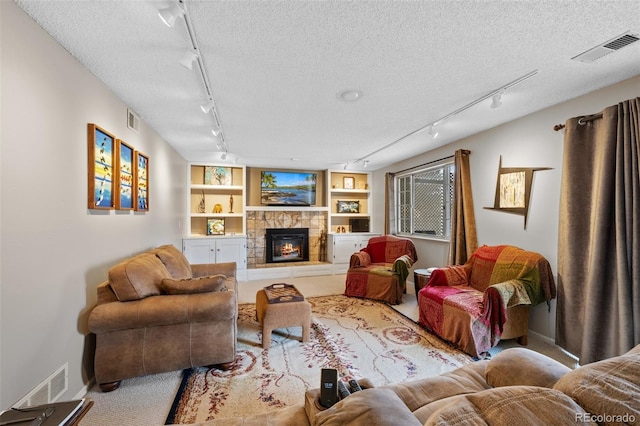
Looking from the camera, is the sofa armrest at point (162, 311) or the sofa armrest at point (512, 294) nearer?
the sofa armrest at point (162, 311)

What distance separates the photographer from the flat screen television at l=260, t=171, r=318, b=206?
19.5 ft

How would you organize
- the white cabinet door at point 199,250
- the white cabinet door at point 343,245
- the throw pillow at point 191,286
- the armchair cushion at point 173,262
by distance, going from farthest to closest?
the white cabinet door at point 343,245, the white cabinet door at point 199,250, the armchair cushion at point 173,262, the throw pillow at point 191,286

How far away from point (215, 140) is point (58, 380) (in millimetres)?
3047

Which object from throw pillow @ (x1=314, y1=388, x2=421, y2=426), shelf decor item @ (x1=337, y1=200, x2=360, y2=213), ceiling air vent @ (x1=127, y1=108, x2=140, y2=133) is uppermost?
ceiling air vent @ (x1=127, y1=108, x2=140, y2=133)

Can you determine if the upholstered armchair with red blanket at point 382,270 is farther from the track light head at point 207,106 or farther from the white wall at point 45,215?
the white wall at point 45,215

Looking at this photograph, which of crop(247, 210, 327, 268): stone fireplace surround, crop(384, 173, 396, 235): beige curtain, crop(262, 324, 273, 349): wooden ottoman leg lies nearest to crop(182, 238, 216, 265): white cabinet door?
crop(247, 210, 327, 268): stone fireplace surround

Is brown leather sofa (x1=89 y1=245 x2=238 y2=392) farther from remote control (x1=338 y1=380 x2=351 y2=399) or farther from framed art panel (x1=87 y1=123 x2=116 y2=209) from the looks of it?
remote control (x1=338 y1=380 x2=351 y2=399)

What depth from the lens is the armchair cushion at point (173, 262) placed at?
9.30 ft

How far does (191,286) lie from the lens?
2.24m

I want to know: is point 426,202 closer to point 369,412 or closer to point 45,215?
point 369,412

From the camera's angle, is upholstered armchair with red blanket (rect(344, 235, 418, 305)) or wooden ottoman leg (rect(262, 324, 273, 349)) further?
upholstered armchair with red blanket (rect(344, 235, 418, 305))

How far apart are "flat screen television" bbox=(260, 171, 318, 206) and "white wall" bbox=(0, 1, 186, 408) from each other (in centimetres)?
364

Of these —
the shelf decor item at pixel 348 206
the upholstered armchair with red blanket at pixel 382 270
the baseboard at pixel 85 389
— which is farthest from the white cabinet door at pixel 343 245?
the baseboard at pixel 85 389

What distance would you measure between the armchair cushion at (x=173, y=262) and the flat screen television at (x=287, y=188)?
9.44ft
